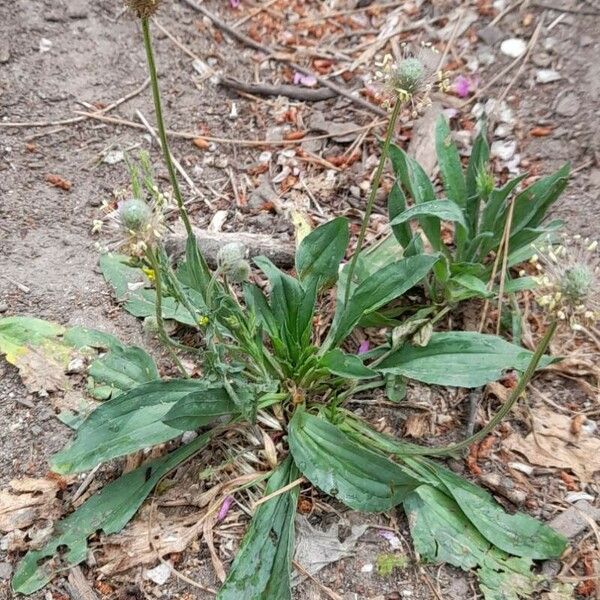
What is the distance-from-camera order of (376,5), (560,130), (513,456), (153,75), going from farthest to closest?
(376,5) → (560,130) → (513,456) → (153,75)

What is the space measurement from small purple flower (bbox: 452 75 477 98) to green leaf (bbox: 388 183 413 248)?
3.31ft

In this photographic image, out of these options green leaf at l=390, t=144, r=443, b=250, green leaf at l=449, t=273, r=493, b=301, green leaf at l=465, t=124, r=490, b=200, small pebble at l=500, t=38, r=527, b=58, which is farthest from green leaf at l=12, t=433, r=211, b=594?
small pebble at l=500, t=38, r=527, b=58

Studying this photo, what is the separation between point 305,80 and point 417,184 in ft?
3.77

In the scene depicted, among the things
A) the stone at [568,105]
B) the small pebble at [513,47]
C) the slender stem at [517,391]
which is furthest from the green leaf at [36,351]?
the small pebble at [513,47]

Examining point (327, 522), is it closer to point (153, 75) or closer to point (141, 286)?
point (141, 286)

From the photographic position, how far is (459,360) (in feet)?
8.00

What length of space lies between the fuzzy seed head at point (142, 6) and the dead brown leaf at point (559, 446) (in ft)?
5.64

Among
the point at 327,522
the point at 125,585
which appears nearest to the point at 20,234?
the point at 125,585

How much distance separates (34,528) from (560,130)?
2539 mm

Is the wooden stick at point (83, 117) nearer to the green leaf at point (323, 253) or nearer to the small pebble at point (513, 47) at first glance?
the green leaf at point (323, 253)

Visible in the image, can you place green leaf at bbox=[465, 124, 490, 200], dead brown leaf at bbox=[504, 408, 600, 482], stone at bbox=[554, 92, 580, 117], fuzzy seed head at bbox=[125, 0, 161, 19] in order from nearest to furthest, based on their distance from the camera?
fuzzy seed head at bbox=[125, 0, 161, 19] → dead brown leaf at bbox=[504, 408, 600, 482] → green leaf at bbox=[465, 124, 490, 200] → stone at bbox=[554, 92, 580, 117]

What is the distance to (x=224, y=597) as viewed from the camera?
209 centimetres

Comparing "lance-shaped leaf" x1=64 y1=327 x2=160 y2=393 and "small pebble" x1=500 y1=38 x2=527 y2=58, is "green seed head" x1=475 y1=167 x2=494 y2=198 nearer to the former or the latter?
"small pebble" x1=500 y1=38 x2=527 y2=58

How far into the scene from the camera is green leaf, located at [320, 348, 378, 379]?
88.7 inches
